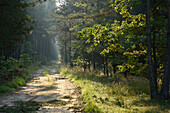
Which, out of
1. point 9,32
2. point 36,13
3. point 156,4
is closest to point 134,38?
point 156,4

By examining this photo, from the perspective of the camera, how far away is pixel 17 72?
13930mm

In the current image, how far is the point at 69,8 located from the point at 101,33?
75.0 feet

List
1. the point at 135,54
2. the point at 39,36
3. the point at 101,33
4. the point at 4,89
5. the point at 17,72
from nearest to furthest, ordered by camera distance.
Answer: the point at 101,33 < the point at 135,54 < the point at 4,89 < the point at 17,72 < the point at 39,36

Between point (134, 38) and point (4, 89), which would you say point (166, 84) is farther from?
point (4, 89)

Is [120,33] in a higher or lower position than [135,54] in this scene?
higher

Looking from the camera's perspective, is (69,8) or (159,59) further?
(69,8)

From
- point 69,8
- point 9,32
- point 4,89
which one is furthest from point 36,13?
point 4,89

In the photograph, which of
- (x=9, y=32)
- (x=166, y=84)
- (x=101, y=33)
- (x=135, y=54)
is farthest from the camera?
(x=9, y=32)

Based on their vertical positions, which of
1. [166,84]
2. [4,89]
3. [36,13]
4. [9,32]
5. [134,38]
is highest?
[36,13]

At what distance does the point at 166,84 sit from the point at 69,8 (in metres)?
25.1

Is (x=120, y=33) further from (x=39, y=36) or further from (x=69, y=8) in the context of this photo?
(x=39, y=36)

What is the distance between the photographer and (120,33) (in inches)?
324

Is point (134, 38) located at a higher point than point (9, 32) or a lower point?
lower

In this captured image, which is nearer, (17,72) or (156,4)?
(156,4)
